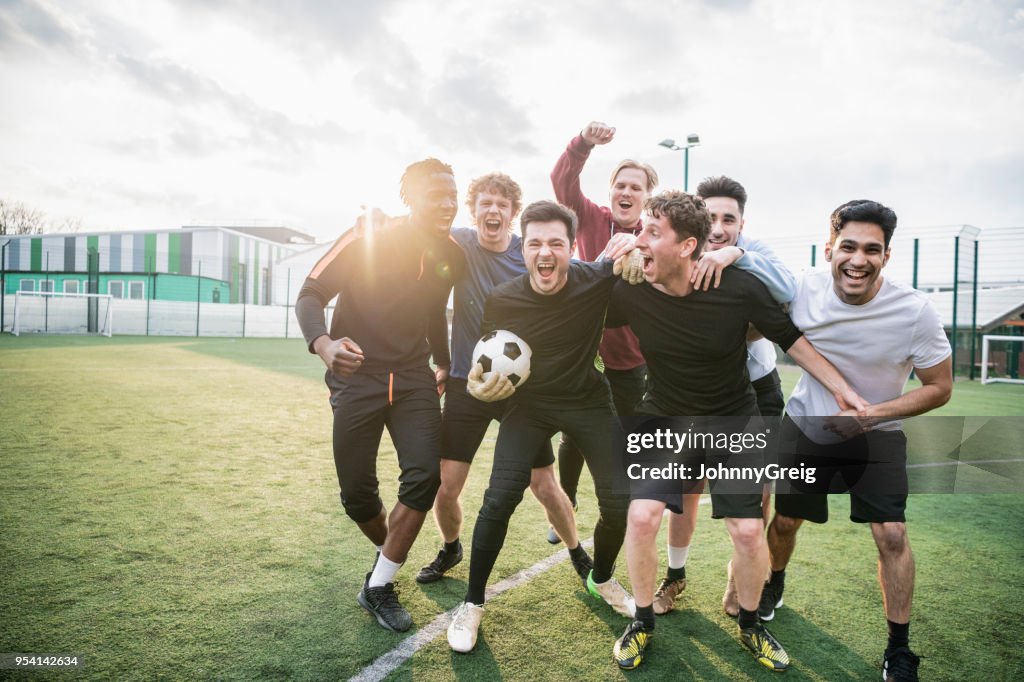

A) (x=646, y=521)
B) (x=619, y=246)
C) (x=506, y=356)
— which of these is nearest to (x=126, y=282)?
(x=506, y=356)

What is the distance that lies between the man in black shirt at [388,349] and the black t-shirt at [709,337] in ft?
4.63

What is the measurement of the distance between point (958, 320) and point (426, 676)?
2352 cm

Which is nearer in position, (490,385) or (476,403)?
(490,385)

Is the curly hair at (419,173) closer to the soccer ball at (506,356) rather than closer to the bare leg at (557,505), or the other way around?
the soccer ball at (506,356)

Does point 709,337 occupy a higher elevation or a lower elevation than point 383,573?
higher

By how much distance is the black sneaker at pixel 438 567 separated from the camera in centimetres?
377

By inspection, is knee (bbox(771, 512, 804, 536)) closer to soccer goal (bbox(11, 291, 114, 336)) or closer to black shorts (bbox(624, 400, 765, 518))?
black shorts (bbox(624, 400, 765, 518))

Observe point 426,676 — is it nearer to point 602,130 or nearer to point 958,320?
point 602,130

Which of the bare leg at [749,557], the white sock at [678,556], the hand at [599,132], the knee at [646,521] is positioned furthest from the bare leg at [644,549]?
the hand at [599,132]

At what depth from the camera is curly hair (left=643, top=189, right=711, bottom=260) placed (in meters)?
3.12

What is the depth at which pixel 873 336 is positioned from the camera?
9.81 feet

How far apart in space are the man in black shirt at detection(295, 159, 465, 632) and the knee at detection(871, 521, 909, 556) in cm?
235

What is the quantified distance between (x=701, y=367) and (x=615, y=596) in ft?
4.71

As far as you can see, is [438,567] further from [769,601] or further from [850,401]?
[850,401]
